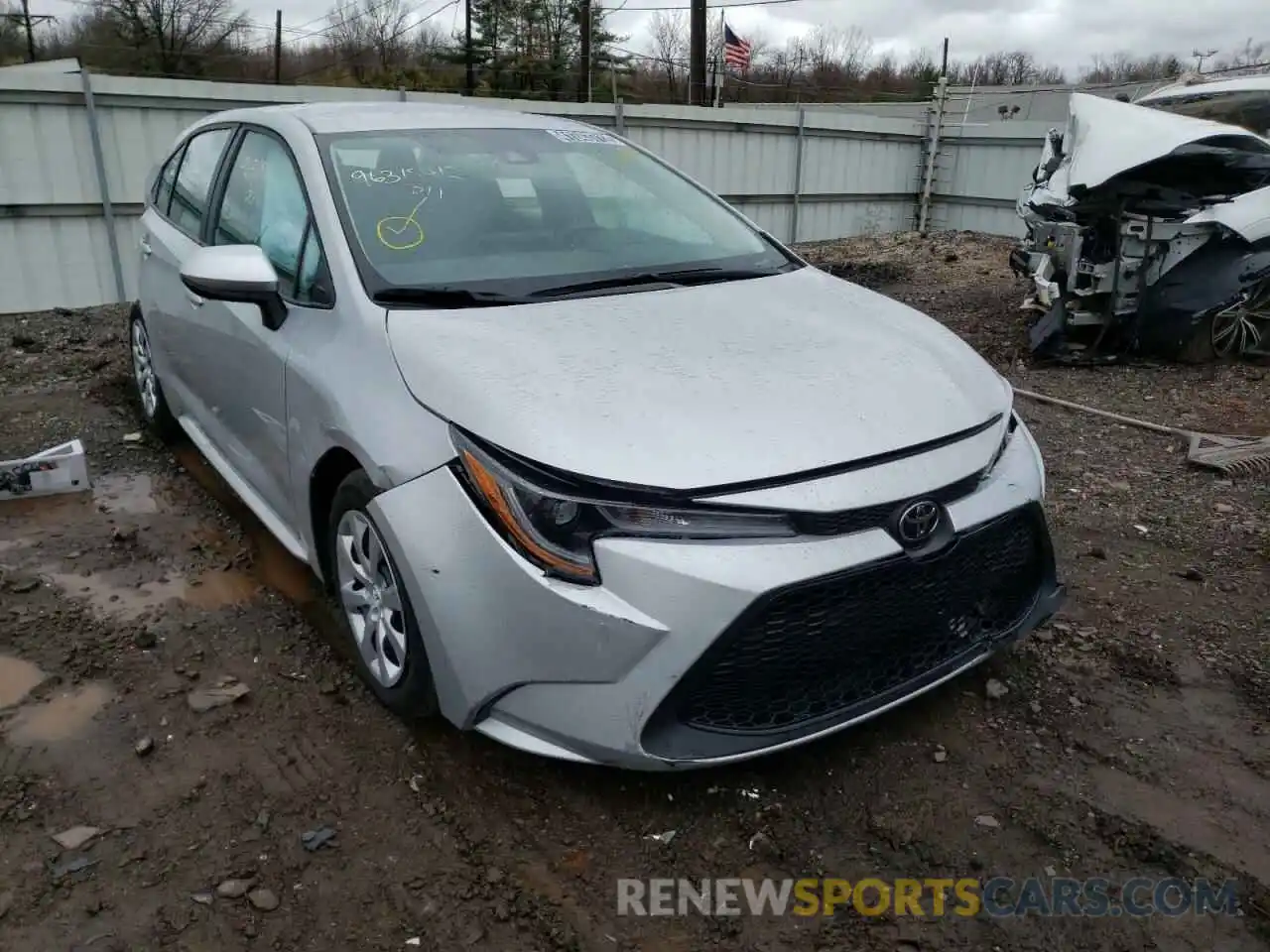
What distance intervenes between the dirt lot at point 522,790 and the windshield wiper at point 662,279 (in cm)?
130

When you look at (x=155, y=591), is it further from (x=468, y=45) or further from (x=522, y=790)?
(x=468, y=45)

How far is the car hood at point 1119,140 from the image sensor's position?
6332mm

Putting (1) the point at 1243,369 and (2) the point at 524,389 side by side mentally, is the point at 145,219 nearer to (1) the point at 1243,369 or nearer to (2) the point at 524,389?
(2) the point at 524,389

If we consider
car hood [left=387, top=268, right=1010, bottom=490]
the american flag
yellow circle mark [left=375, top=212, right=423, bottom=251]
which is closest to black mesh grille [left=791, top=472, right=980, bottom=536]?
car hood [left=387, top=268, right=1010, bottom=490]

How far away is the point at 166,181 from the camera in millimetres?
4469

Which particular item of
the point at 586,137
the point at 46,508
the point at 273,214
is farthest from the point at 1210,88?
the point at 46,508

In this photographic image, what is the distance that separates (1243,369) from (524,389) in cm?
592

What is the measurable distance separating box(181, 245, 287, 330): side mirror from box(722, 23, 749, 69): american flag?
19.8 m

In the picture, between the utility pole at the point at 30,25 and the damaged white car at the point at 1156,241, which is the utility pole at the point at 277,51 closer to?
the utility pole at the point at 30,25

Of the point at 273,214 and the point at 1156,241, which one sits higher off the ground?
the point at 273,214

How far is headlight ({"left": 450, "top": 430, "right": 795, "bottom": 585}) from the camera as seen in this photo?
6.80 ft

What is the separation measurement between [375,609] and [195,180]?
239cm

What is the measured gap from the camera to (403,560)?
2.32 meters

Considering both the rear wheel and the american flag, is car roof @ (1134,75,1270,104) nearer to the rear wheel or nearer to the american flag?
the rear wheel
